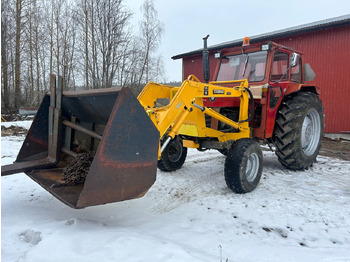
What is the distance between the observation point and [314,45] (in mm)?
10914

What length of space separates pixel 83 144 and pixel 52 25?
23.6 metres

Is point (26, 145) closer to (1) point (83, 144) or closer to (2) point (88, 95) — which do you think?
(1) point (83, 144)

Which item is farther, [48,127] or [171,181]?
[171,181]

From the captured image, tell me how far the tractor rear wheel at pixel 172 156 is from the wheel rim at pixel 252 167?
1447 millimetres

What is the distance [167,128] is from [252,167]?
1.64 meters

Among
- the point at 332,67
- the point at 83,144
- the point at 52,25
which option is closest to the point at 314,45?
the point at 332,67

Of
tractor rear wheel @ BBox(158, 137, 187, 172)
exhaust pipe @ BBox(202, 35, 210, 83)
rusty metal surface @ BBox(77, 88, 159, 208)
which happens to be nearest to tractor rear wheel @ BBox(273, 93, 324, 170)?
exhaust pipe @ BBox(202, 35, 210, 83)

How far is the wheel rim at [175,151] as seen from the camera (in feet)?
16.4

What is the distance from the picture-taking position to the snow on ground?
2158 millimetres

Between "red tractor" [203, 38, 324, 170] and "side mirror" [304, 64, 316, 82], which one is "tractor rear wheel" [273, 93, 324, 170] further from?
"side mirror" [304, 64, 316, 82]

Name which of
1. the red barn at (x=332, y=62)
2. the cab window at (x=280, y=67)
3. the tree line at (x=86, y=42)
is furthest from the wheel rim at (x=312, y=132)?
the tree line at (x=86, y=42)

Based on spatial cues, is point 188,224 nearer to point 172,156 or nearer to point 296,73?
point 172,156

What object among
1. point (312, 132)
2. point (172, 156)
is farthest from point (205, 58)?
point (312, 132)

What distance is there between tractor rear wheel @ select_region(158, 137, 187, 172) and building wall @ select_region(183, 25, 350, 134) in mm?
6056
